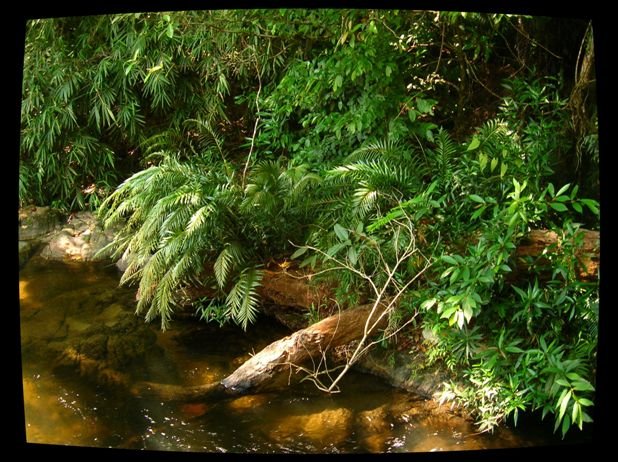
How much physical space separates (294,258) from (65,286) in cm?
132

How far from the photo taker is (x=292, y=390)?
2.91 metres

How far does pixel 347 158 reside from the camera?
3.60 metres

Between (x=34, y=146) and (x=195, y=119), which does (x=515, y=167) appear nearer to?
(x=195, y=119)

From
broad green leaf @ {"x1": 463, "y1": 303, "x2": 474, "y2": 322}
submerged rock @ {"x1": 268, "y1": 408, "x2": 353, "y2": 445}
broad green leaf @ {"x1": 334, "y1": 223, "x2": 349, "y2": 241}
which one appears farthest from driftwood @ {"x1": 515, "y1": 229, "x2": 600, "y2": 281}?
submerged rock @ {"x1": 268, "y1": 408, "x2": 353, "y2": 445}

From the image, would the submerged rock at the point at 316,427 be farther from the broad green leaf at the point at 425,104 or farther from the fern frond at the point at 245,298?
the broad green leaf at the point at 425,104

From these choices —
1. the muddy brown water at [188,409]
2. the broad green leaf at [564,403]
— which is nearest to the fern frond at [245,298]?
the muddy brown water at [188,409]

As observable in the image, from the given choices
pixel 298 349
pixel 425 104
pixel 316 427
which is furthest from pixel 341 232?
A: pixel 425 104

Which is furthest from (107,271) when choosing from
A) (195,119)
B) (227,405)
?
(227,405)

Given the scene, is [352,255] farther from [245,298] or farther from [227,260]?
[227,260]

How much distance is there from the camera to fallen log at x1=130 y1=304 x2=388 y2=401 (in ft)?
8.93

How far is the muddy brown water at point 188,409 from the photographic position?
7.85 ft

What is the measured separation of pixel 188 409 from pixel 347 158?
1.80 m

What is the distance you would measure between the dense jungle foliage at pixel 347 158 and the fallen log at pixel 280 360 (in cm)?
15

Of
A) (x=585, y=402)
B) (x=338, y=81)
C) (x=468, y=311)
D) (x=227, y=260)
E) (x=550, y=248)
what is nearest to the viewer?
(x=585, y=402)
